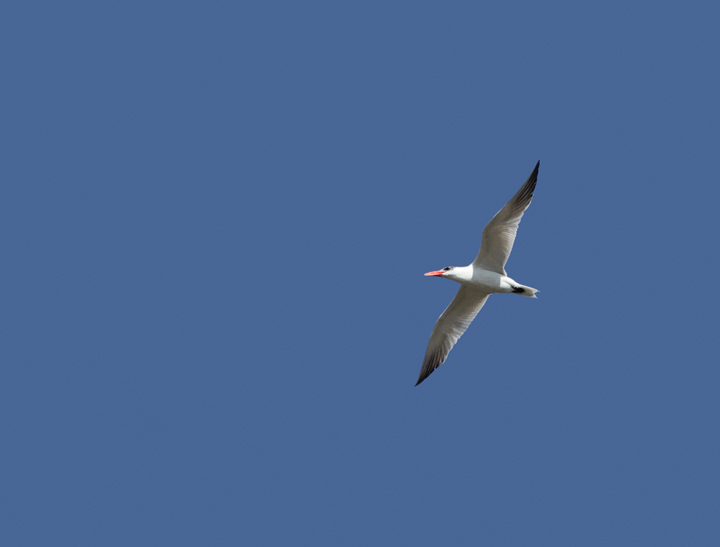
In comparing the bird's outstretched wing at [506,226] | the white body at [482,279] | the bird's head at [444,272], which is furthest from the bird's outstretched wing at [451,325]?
the bird's outstretched wing at [506,226]

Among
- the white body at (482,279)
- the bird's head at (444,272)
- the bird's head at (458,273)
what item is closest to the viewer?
the white body at (482,279)

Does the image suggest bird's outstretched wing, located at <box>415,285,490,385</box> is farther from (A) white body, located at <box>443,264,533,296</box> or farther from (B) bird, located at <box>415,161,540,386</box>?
(A) white body, located at <box>443,264,533,296</box>

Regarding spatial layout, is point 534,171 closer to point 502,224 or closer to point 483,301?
point 502,224

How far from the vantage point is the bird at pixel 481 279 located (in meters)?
13.9

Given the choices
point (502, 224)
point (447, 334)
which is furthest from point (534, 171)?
point (447, 334)

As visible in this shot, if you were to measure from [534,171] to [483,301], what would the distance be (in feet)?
9.08

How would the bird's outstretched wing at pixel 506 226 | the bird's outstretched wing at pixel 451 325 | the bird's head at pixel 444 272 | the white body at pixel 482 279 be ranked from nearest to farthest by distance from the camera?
1. the bird's outstretched wing at pixel 506 226
2. the white body at pixel 482 279
3. the bird's head at pixel 444 272
4. the bird's outstretched wing at pixel 451 325

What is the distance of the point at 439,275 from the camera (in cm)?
1473

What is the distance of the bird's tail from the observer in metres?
14.4

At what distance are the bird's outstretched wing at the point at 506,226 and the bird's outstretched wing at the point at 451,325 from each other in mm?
1010

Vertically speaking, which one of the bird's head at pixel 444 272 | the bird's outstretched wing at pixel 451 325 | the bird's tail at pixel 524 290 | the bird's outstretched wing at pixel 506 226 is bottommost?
the bird's outstretched wing at pixel 451 325

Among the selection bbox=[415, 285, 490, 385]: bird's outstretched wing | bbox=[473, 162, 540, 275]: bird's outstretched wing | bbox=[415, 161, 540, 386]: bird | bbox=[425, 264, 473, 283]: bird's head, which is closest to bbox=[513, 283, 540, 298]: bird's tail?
bbox=[415, 161, 540, 386]: bird

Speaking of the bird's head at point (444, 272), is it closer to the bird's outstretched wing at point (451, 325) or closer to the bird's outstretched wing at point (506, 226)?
the bird's outstretched wing at point (451, 325)

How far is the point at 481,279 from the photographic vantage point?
47.3 feet
